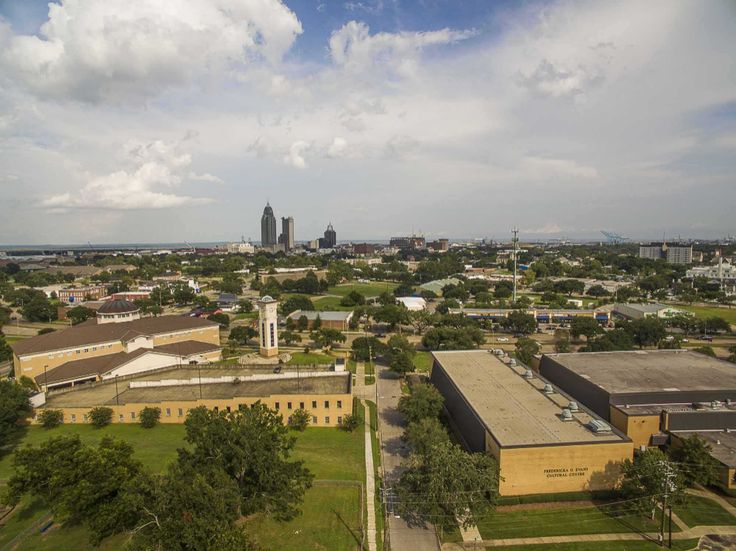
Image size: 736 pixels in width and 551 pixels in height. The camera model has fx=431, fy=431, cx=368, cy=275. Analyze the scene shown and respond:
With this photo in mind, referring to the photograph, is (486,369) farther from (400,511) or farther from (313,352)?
(313,352)

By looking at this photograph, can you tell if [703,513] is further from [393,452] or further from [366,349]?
[366,349]

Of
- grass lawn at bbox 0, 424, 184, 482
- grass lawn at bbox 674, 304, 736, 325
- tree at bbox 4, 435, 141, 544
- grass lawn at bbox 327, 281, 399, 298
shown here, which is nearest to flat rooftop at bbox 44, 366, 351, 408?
grass lawn at bbox 0, 424, 184, 482

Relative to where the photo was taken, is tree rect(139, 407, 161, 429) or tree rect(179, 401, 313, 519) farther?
tree rect(139, 407, 161, 429)

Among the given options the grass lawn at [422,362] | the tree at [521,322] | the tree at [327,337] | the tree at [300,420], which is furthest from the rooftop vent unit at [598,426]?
the tree at [521,322]

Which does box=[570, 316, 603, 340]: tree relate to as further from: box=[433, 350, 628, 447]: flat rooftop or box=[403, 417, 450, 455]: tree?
box=[403, 417, 450, 455]: tree

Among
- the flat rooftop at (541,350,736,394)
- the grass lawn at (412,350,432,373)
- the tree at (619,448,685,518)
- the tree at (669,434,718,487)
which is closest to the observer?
the tree at (619,448,685,518)

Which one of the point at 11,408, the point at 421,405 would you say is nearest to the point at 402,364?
the point at 421,405

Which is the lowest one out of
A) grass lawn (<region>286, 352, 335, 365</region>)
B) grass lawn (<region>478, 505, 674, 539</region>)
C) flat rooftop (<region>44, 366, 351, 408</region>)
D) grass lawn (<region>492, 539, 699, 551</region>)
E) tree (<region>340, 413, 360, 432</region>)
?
grass lawn (<region>492, 539, 699, 551</region>)
